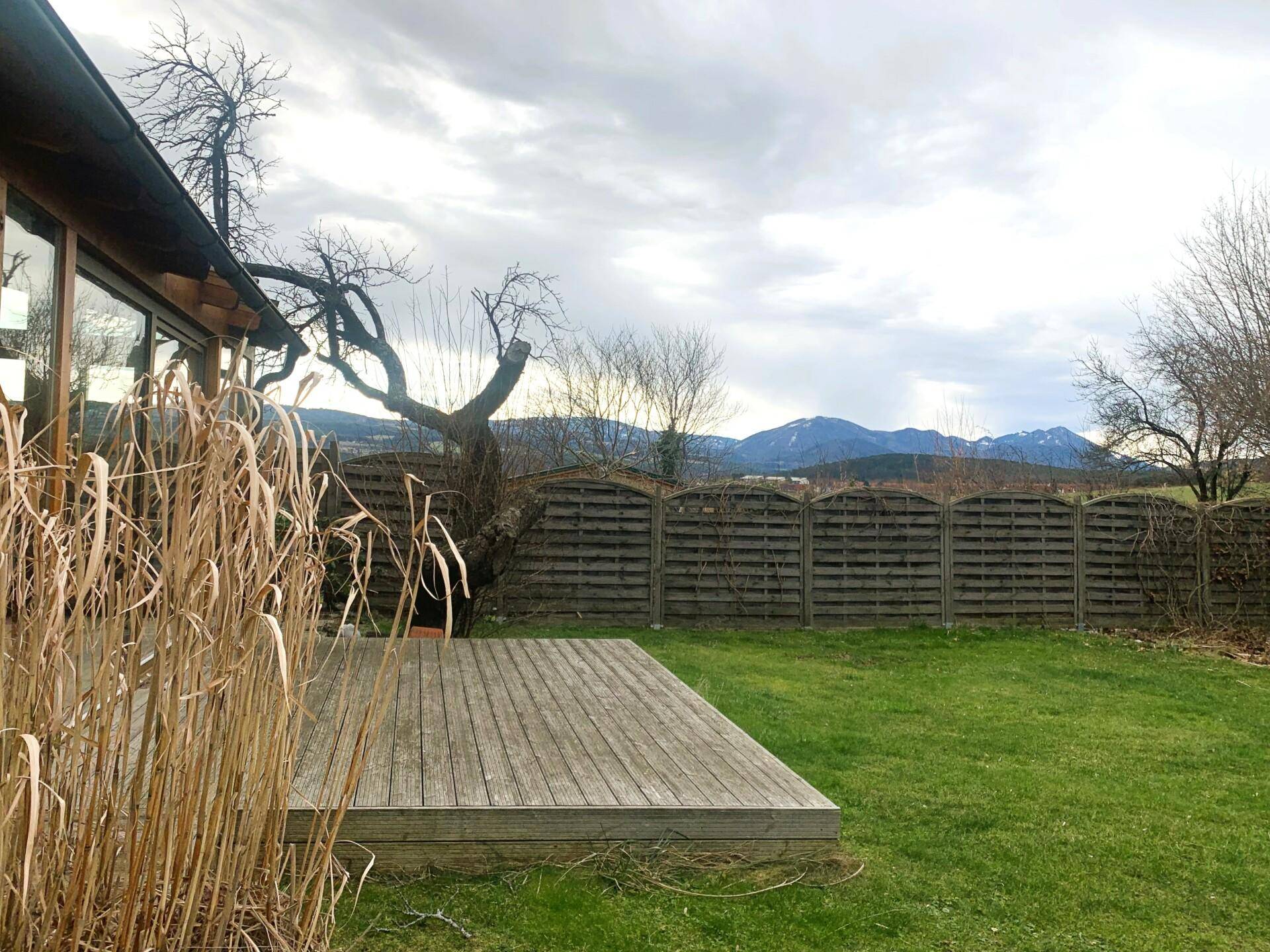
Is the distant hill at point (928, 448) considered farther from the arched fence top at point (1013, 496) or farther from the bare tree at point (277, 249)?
the bare tree at point (277, 249)

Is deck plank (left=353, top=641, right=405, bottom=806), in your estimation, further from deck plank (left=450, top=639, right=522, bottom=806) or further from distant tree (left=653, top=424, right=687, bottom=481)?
distant tree (left=653, top=424, right=687, bottom=481)

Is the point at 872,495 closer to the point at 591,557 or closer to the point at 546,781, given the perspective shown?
the point at 591,557

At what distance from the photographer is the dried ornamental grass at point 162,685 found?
1.11m

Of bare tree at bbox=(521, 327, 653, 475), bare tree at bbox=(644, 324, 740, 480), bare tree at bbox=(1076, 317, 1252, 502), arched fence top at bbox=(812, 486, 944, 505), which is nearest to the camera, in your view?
arched fence top at bbox=(812, 486, 944, 505)

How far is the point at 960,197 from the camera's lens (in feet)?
26.1

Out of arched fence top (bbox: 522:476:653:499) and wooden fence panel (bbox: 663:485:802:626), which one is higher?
arched fence top (bbox: 522:476:653:499)

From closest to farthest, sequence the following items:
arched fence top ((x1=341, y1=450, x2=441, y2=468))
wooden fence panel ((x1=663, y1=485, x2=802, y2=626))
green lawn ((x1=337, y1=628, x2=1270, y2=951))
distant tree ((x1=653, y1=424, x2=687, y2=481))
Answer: green lawn ((x1=337, y1=628, x2=1270, y2=951)) < arched fence top ((x1=341, y1=450, x2=441, y2=468)) < wooden fence panel ((x1=663, y1=485, x2=802, y2=626)) < distant tree ((x1=653, y1=424, x2=687, y2=481))

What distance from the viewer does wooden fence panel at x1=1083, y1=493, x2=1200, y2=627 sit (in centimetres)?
870

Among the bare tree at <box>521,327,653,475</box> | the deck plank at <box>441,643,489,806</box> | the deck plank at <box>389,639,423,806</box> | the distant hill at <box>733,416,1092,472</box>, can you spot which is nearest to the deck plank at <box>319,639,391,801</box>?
the deck plank at <box>389,639,423,806</box>

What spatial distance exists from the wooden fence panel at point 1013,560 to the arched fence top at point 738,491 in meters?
1.68

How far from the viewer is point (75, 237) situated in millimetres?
3729

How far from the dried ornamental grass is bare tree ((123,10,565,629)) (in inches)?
295

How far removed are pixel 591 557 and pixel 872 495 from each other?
264 cm

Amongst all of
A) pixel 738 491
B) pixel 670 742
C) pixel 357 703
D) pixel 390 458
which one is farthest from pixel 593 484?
pixel 670 742
